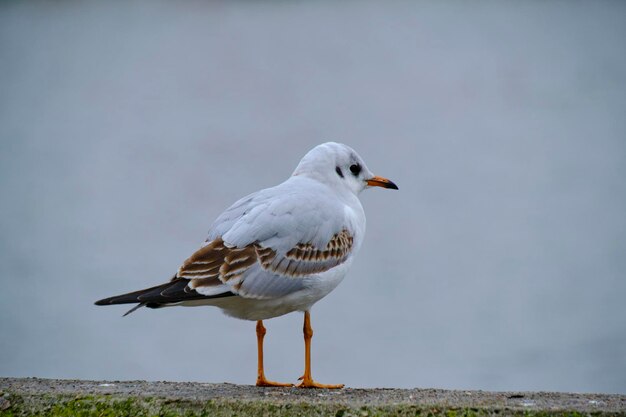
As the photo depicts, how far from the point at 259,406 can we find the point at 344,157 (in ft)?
5.60

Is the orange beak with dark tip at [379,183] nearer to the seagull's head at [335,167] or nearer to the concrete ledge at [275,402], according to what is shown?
the seagull's head at [335,167]

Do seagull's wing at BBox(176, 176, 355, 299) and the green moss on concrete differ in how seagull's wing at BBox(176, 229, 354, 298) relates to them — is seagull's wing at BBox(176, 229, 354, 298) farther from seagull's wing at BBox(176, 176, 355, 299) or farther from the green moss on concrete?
the green moss on concrete

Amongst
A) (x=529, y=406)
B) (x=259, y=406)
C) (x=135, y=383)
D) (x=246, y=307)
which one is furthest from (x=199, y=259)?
(x=529, y=406)

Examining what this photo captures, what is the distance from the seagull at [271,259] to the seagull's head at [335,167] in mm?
136

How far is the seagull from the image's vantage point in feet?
11.9

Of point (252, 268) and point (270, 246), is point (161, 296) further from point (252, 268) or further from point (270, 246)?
point (270, 246)

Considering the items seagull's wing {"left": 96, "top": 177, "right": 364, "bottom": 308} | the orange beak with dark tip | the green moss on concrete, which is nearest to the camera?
the green moss on concrete

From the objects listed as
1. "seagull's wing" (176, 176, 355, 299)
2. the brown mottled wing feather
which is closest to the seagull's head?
"seagull's wing" (176, 176, 355, 299)

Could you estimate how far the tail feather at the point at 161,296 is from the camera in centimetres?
340

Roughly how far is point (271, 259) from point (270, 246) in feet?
0.21

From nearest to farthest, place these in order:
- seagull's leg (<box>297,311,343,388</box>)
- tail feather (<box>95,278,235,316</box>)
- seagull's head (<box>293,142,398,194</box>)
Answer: tail feather (<box>95,278,235,316</box>)
seagull's leg (<box>297,311,343,388</box>)
seagull's head (<box>293,142,398,194</box>)

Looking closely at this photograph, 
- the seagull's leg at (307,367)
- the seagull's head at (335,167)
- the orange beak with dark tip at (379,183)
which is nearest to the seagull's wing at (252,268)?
the seagull's leg at (307,367)

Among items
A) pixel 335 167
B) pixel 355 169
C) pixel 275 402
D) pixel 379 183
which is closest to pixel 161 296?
pixel 275 402

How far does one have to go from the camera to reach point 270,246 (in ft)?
12.5
